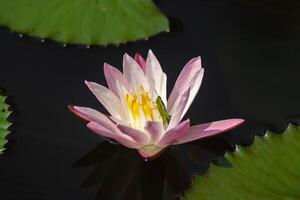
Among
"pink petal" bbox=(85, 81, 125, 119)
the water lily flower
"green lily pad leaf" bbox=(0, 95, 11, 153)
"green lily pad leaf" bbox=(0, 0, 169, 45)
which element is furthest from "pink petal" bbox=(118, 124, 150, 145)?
"green lily pad leaf" bbox=(0, 0, 169, 45)

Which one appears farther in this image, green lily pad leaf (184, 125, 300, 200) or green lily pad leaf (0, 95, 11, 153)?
green lily pad leaf (0, 95, 11, 153)

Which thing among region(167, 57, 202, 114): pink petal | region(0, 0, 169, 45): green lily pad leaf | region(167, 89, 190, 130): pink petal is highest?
region(0, 0, 169, 45): green lily pad leaf

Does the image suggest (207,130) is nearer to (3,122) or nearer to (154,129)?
(154,129)

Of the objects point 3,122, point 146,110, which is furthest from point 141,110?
point 3,122

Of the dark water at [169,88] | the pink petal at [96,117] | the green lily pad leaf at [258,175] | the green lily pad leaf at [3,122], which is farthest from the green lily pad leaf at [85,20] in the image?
the green lily pad leaf at [258,175]

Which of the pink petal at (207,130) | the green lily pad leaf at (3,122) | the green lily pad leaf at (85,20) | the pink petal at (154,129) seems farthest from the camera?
the green lily pad leaf at (85,20)

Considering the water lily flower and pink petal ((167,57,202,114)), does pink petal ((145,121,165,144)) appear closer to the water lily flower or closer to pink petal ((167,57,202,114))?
the water lily flower

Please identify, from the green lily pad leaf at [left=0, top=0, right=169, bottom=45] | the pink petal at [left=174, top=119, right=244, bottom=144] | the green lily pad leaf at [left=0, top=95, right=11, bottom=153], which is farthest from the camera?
the green lily pad leaf at [left=0, top=0, right=169, bottom=45]

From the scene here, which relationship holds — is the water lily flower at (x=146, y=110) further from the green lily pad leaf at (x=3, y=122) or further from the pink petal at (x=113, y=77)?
the green lily pad leaf at (x=3, y=122)
